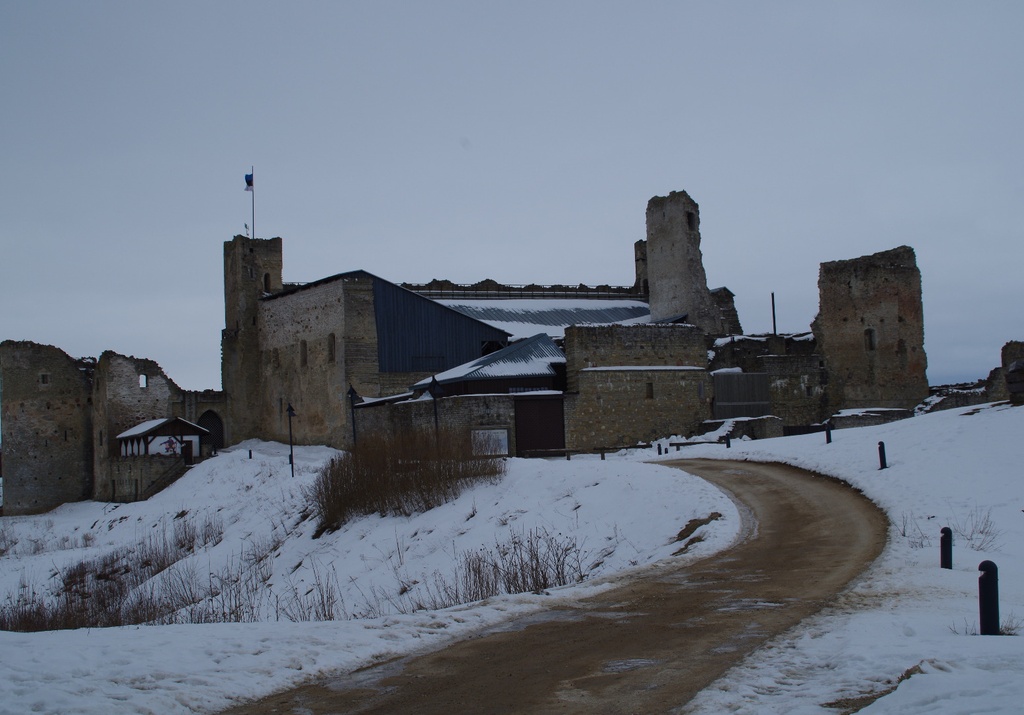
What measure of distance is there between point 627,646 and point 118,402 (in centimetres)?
4786

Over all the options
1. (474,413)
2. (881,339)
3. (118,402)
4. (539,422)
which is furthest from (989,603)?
(118,402)

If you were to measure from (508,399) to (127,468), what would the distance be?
23.2 m

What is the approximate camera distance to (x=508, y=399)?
36.5m

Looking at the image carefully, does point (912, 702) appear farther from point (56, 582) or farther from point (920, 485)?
point (56, 582)

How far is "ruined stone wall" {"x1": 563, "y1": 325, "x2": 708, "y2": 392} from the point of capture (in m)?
38.4

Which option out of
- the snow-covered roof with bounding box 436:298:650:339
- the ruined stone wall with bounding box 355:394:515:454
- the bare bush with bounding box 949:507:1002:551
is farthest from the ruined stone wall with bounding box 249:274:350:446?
the bare bush with bounding box 949:507:1002:551

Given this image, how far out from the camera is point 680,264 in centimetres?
5334

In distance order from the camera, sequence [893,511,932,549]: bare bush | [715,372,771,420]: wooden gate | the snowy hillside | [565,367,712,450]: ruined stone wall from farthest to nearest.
Result: 1. [715,372,771,420]: wooden gate
2. [565,367,712,450]: ruined stone wall
3. [893,511,932,549]: bare bush
4. the snowy hillside

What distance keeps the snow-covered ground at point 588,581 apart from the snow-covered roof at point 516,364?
778 centimetres

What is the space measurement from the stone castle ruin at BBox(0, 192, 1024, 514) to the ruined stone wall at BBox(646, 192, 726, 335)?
10 centimetres

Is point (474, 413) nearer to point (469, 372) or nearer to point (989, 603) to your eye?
point (469, 372)

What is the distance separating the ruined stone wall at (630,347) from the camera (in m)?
38.4

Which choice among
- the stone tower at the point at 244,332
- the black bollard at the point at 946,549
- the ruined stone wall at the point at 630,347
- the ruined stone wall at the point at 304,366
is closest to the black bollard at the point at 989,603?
the black bollard at the point at 946,549

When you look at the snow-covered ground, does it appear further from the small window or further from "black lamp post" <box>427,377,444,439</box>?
the small window
